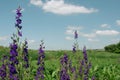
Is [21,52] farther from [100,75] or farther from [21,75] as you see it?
[100,75]

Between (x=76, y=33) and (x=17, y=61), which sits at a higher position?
(x=76, y=33)

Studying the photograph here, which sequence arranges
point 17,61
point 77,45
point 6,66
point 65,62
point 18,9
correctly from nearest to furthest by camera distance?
point 17,61
point 18,9
point 6,66
point 65,62
point 77,45

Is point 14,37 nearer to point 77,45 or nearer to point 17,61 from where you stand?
point 17,61

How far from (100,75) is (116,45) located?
91.4 feet

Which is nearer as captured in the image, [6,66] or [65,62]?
[6,66]

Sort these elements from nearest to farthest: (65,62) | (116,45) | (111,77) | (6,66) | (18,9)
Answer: (18,9) < (6,66) < (65,62) < (111,77) < (116,45)

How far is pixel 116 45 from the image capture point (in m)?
37.5

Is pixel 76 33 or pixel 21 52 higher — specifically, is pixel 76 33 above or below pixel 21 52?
above

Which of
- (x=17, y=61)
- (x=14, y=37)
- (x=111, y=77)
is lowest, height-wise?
(x=111, y=77)

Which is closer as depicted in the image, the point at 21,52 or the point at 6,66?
the point at 21,52

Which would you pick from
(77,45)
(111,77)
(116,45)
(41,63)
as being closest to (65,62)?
(41,63)

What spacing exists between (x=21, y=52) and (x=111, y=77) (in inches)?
208

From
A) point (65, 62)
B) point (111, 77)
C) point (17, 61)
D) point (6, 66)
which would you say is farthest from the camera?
point (111, 77)

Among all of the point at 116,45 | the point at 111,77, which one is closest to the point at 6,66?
the point at 111,77
